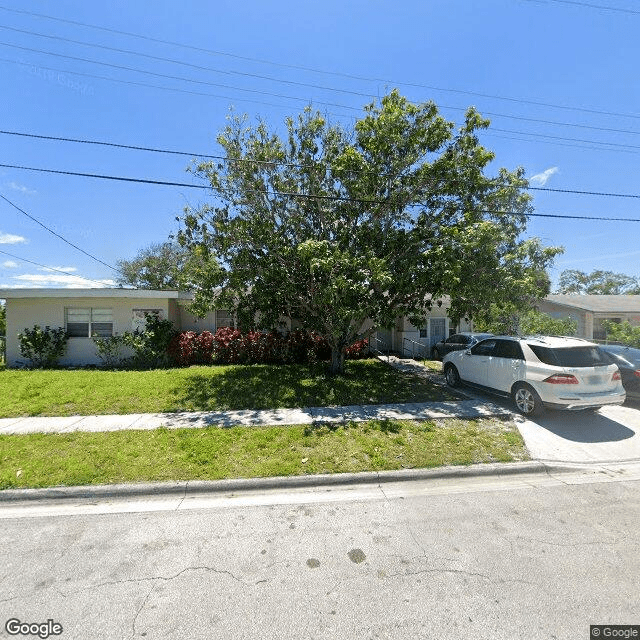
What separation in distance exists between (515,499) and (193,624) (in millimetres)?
3633

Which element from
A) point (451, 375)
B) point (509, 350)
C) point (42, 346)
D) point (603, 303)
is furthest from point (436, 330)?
point (42, 346)

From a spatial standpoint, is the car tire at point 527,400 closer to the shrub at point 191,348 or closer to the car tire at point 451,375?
the car tire at point 451,375

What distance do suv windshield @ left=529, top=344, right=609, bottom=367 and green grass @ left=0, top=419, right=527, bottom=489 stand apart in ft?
4.85

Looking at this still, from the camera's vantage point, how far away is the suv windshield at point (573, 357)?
6219 mm

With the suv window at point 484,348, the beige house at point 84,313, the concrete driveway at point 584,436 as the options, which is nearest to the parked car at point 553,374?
the suv window at point 484,348

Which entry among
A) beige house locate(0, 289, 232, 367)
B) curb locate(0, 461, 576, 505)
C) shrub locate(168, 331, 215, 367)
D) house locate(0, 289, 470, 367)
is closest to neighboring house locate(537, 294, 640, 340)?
curb locate(0, 461, 576, 505)

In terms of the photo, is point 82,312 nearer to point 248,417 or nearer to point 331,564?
point 248,417

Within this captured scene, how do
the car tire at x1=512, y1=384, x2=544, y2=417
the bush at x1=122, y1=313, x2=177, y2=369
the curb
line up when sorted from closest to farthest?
the curb < the car tire at x1=512, y1=384, x2=544, y2=417 < the bush at x1=122, y1=313, x2=177, y2=369

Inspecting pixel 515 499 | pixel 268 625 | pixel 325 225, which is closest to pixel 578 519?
pixel 515 499

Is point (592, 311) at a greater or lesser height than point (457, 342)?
greater

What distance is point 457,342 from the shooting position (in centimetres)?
1423

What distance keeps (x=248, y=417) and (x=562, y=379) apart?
5.98 metres

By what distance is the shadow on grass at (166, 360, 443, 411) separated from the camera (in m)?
7.64

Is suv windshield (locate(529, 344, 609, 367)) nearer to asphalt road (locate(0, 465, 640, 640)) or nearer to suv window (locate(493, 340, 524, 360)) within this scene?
suv window (locate(493, 340, 524, 360))
